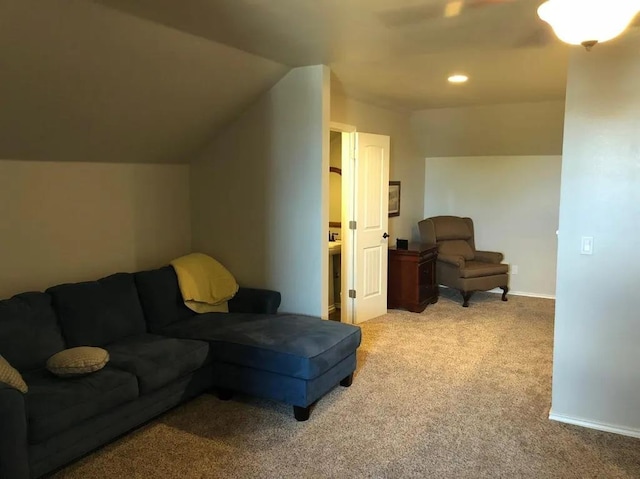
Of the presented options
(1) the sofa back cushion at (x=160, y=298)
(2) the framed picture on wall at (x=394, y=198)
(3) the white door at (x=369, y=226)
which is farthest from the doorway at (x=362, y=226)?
(1) the sofa back cushion at (x=160, y=298)

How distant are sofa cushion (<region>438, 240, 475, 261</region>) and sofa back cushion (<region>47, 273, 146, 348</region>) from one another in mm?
3788

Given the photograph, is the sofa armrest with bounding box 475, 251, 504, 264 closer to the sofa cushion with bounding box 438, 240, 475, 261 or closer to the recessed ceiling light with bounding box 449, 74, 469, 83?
the sofa cushion with bounding box 438, 240, 475, 261

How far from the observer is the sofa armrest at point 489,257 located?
6324 millimetres

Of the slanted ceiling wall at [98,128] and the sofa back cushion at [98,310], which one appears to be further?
the sofa back cushion at [98,310]

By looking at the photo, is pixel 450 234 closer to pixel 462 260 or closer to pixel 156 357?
pixel 462 260

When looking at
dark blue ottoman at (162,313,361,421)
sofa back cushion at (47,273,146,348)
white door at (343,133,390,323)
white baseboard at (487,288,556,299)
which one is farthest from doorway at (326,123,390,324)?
sofa back cushion at (47,273,146,348)

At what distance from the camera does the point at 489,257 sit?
6.34 meters

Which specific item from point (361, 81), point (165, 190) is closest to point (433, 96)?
point (361, 81)

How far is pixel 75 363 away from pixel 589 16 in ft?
9.06

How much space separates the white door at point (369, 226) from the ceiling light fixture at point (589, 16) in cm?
305

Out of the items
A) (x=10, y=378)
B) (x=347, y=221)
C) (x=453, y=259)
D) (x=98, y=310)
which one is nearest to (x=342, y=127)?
(x=347, y=221)

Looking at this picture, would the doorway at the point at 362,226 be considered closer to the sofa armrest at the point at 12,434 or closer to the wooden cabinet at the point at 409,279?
the wooden cabinet at the point at 409,279

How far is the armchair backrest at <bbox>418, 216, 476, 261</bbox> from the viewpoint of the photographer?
6.29 m

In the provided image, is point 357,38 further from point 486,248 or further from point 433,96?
point 486,248
